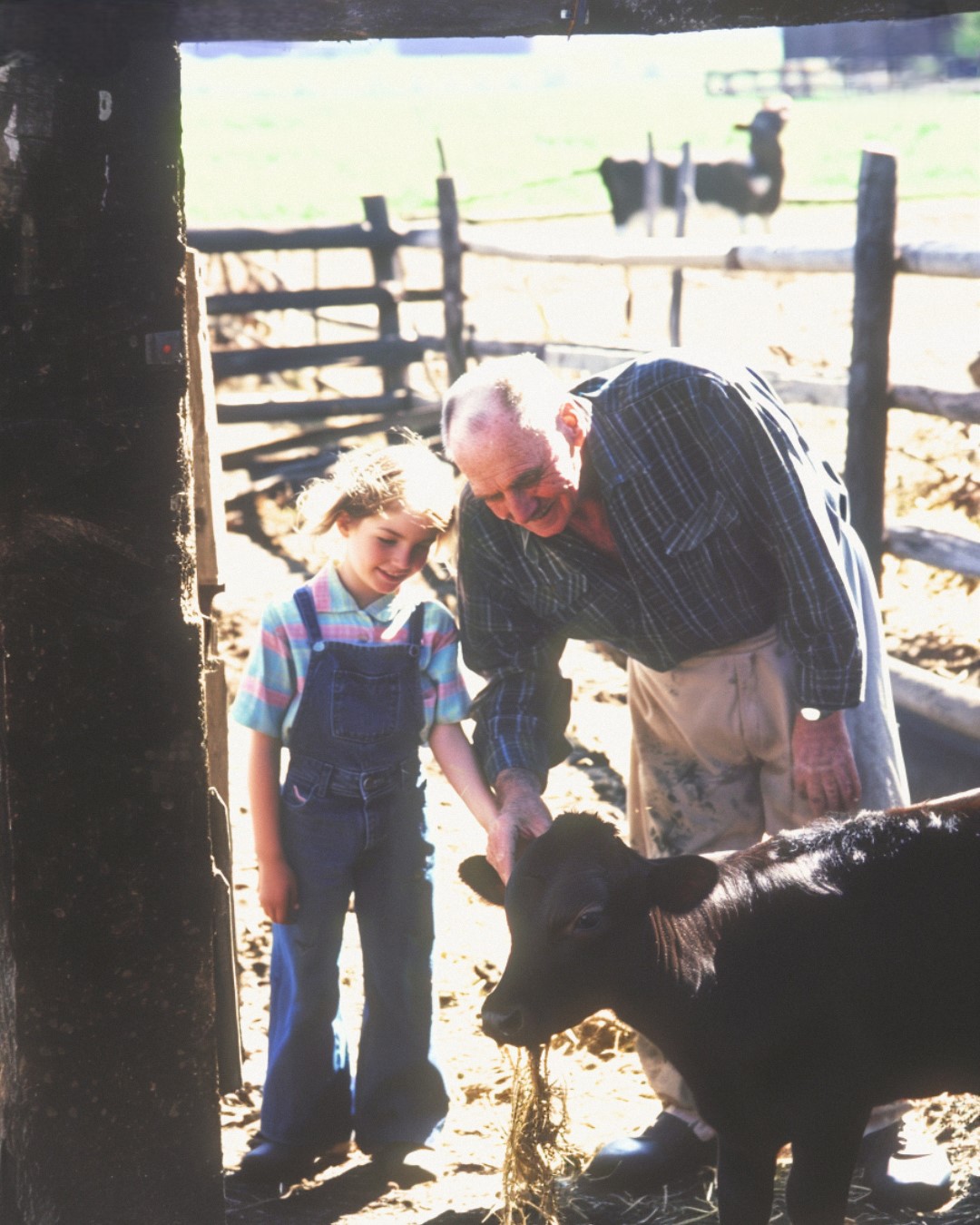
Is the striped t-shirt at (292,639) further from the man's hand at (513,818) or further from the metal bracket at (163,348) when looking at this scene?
the metal bracket at (163,348)

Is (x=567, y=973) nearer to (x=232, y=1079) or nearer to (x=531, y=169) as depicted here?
(x=232, y=1079)

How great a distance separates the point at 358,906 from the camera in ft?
11.6

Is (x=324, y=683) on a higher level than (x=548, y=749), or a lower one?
higher

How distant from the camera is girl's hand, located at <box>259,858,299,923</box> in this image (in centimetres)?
335

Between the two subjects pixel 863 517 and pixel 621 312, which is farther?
pixel 621 312

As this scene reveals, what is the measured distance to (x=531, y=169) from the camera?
156 feet

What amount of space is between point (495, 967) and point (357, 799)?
1.34 metres

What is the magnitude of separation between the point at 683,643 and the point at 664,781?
0.42 meters

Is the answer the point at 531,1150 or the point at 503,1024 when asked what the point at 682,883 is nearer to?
the point at 503,1024

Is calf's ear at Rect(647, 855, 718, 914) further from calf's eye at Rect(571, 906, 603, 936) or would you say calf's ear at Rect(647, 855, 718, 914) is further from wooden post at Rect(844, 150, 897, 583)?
wooden post at Rect(844, 150, 897, 583)

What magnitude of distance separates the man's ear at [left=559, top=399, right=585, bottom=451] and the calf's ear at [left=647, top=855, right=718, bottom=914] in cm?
104

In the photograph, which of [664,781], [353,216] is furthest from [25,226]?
[353,216]

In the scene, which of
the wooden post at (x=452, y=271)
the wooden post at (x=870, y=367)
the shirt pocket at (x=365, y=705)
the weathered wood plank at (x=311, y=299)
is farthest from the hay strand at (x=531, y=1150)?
the weathered wood plank at (x=311, y=299)

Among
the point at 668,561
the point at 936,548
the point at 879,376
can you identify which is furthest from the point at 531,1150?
the point at 879,376
